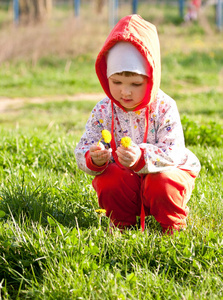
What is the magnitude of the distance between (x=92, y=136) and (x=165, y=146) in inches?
18.1

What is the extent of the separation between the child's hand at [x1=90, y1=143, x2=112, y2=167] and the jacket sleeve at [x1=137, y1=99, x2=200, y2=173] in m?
0.19

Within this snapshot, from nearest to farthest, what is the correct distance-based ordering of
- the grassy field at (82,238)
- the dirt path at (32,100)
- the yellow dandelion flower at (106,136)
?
the grassy field at (82,238) → the yellow dandelion flower at (106,136) → the dirt path at (32,100)

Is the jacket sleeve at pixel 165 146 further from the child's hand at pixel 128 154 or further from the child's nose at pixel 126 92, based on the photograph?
the child's nose at pixel 126 92

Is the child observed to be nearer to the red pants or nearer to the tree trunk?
the red pants

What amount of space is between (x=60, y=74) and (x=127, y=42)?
7224 mm

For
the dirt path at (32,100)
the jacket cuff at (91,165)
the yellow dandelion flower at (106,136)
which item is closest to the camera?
the yellow dandelion flower at (106,136)

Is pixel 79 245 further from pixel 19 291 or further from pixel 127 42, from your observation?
pixel 127 42

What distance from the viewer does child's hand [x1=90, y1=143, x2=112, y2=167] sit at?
2529mm

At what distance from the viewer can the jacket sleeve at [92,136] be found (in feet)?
8.91

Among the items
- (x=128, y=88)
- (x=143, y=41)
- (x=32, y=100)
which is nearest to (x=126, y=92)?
(x=128, y=88)

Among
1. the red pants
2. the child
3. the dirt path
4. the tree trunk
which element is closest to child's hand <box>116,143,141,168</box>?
the child

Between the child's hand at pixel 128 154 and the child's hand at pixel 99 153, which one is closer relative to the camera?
the child's hand at pixel 128 154

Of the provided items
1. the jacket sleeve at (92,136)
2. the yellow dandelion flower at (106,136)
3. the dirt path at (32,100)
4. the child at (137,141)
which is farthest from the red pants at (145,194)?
the dirt path at (32,100)

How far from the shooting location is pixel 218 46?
12859 mm
